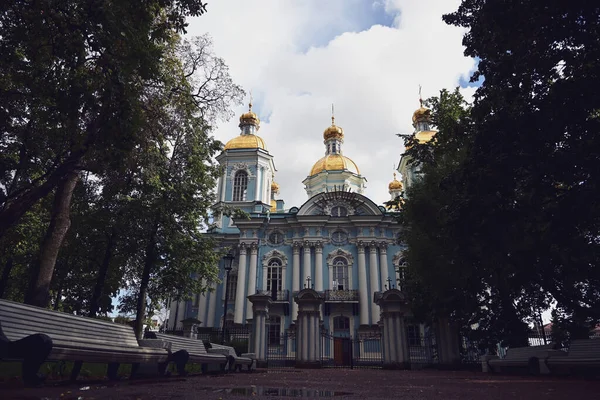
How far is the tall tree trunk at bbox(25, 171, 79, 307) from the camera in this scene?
898 centimetres

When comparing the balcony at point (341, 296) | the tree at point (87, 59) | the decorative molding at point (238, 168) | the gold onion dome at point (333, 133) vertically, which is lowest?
the balcony at point (341, 296)

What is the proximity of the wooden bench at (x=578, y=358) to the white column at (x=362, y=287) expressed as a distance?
1795cm

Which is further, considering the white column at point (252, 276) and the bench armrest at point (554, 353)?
the white column at point (252, 276)

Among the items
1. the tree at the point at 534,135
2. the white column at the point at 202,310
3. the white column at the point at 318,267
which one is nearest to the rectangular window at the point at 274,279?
the white column at the point at 318,267

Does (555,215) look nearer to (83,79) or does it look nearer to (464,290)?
(464,290)

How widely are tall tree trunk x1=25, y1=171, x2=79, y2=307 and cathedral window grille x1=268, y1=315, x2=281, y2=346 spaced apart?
18.0 m

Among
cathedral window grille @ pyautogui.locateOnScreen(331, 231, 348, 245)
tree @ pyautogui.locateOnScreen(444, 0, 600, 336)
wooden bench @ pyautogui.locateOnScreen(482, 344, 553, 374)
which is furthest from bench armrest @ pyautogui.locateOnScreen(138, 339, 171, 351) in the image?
cathedral window grille @ pyautogui.locateOnScreen(331, 231, 348, 245)

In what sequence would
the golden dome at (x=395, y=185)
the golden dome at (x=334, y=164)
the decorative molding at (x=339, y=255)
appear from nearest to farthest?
the decorative molding at (x=339, y=255)
the golden dome at (x=334, y=164)
the golden dome at (x=395, y=185)

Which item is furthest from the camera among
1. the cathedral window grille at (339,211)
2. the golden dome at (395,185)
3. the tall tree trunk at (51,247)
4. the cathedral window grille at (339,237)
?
the golden dome at (395,185)

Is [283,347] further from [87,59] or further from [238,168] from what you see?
[87,59]

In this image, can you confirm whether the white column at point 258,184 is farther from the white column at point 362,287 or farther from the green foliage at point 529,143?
the green foliage at point 529,143

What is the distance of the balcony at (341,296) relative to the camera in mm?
26973

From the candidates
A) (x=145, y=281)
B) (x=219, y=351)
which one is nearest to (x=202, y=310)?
(x=145, y=281)

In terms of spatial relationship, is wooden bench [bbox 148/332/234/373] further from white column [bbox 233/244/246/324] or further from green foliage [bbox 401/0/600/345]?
white column [bbox 233/244/246/324]
